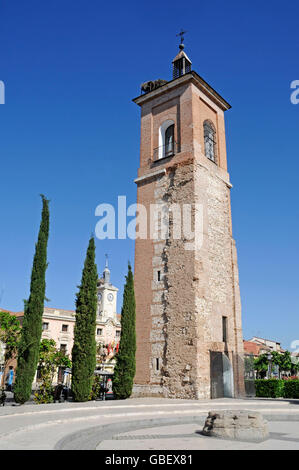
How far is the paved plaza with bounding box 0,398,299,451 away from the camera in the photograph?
6234 mm

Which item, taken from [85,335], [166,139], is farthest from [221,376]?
[166,139]

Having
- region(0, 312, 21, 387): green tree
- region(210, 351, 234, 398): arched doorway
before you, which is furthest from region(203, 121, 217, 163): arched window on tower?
region(0, 312, 21, 387): green tree

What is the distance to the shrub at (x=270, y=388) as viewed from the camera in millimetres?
18672

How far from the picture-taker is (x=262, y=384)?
19.2 meters

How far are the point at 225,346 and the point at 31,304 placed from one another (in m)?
8.99

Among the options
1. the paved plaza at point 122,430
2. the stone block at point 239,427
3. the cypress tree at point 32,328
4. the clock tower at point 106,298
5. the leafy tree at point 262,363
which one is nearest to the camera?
the paved plaza at point 122,430

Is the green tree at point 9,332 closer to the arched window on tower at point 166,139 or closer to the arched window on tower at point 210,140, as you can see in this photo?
the arched window on tower at point 166,139

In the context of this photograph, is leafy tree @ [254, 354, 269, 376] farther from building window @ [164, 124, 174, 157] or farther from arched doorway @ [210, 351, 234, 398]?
building window @ [164, 124, 174, 157]

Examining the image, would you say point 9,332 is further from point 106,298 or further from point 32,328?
point 106,298

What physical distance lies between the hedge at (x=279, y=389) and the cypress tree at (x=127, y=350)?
732 cm

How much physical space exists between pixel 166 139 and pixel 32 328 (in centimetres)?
1266

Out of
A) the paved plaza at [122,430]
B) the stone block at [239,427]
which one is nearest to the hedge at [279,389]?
the paved plaza at [122,430]

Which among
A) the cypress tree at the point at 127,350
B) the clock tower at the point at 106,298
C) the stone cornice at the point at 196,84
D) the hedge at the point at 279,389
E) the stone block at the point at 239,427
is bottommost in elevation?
the hedge at the point at 279,389
